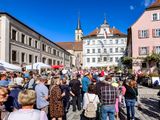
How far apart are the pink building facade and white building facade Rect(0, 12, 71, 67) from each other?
53.7 feet

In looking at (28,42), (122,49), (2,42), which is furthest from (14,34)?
(122,49)

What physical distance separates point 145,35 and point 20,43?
1910 cm

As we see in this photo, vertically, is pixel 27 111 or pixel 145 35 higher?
pixel 145 35

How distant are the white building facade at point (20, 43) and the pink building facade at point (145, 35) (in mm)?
16357

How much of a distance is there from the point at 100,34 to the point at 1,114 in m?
82.4

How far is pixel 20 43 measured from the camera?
41031mm

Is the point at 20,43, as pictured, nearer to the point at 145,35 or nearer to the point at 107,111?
the point at 145,35

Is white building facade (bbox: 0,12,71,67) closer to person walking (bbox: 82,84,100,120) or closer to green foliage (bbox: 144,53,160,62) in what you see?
green foliage (bbox: 144,53,160,62)

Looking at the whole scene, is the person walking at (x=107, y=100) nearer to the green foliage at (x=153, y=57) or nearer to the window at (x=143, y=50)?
the green foliage at (x=153, y=57)

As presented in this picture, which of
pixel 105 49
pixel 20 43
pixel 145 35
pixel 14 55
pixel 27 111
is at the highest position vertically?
pixel 105 49

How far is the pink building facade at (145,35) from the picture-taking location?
4456cm

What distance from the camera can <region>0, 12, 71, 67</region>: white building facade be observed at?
1364 inches

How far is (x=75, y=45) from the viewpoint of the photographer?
404 feet

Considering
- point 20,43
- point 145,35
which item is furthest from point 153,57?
point 20,43
